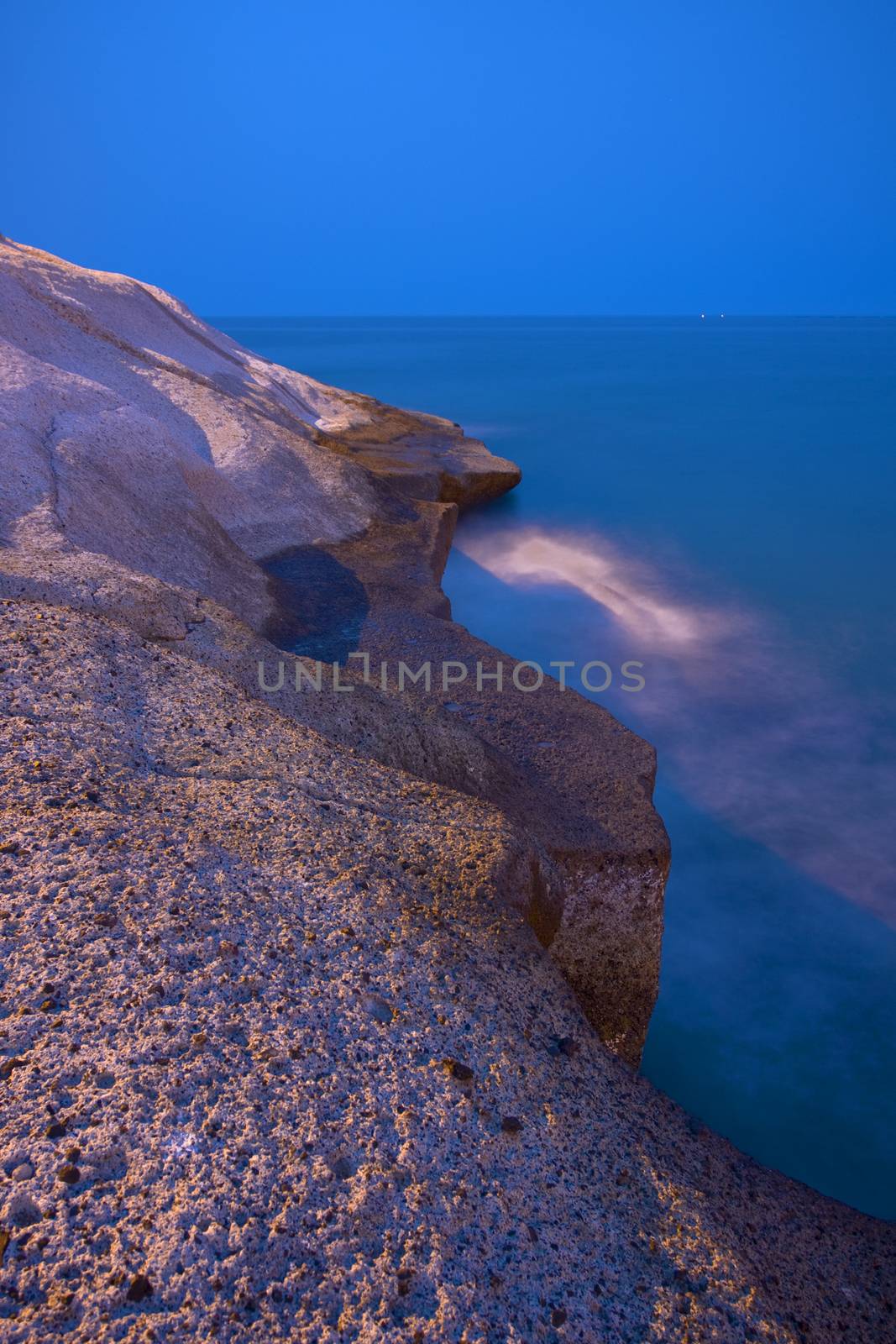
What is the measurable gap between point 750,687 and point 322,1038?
578 centimetres

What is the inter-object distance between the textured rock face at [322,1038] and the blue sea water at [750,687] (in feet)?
3.36

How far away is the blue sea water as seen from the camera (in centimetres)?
401

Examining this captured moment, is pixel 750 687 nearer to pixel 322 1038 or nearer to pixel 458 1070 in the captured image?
pixel 458 1070

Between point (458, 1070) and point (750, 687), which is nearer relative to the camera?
point (458, 1070)

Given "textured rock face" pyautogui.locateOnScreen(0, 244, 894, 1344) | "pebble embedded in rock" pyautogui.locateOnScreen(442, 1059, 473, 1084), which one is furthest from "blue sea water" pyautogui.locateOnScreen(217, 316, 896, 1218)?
"pebble embedded in rock" pyautogui.locateOnScreen(442, 1059, 473, 1084)

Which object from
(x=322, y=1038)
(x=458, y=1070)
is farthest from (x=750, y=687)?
(x=322, y=1038)

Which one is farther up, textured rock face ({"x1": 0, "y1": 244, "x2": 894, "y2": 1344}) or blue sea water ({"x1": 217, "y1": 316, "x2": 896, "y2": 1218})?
blue sea water ({"x1": 217, "y1": 316, "x2": 896, "y2": 1218})

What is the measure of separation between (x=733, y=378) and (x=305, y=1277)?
23.8m

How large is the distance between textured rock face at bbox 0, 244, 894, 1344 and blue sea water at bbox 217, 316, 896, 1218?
3.36 feet

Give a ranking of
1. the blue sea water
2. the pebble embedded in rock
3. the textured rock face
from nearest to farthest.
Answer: the textured rock face, the pebble embedded in rock, the blue sea water

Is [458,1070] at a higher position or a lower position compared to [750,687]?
lower

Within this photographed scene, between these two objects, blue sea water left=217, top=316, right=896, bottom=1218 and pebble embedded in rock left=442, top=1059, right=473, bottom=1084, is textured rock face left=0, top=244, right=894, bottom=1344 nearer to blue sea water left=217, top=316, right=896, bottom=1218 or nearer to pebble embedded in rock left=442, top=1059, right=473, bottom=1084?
pebble embedded in rock left=442, top=1059, right=473, bottom=1084

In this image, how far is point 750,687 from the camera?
700cm

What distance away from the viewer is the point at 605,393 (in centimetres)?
1964
